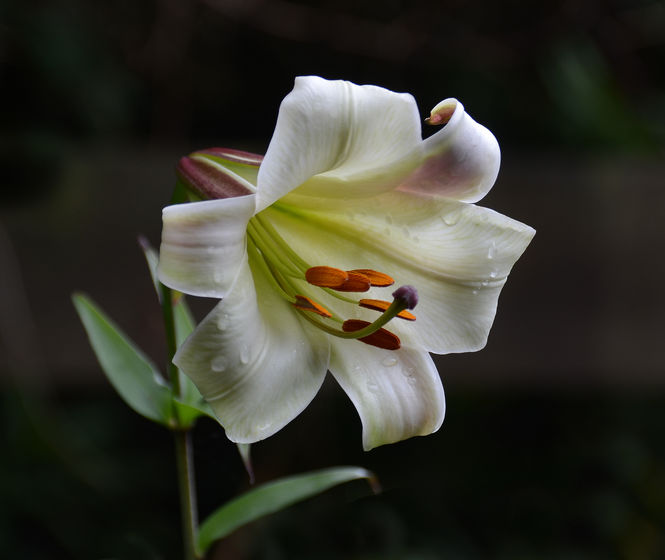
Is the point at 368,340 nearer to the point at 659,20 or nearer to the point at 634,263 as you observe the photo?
the point at 634,263

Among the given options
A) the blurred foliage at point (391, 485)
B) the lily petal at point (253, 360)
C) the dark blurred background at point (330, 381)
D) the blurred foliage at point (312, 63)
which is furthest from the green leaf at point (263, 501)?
the blurred foliage at point (312, 63)

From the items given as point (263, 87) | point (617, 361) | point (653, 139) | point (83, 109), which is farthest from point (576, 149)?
point (83, 109)

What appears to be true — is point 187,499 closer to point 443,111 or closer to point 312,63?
point 443,111

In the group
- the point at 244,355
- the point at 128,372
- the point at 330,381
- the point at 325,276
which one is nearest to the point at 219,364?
the point at 244,355

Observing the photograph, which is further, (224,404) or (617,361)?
(617,361)

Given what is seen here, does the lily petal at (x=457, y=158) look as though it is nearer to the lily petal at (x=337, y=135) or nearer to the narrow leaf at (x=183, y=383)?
the lily petal at (x=337, y=135)

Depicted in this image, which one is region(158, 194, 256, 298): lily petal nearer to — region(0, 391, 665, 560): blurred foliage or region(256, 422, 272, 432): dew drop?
region(256, 422, 272, 432): dew drop
